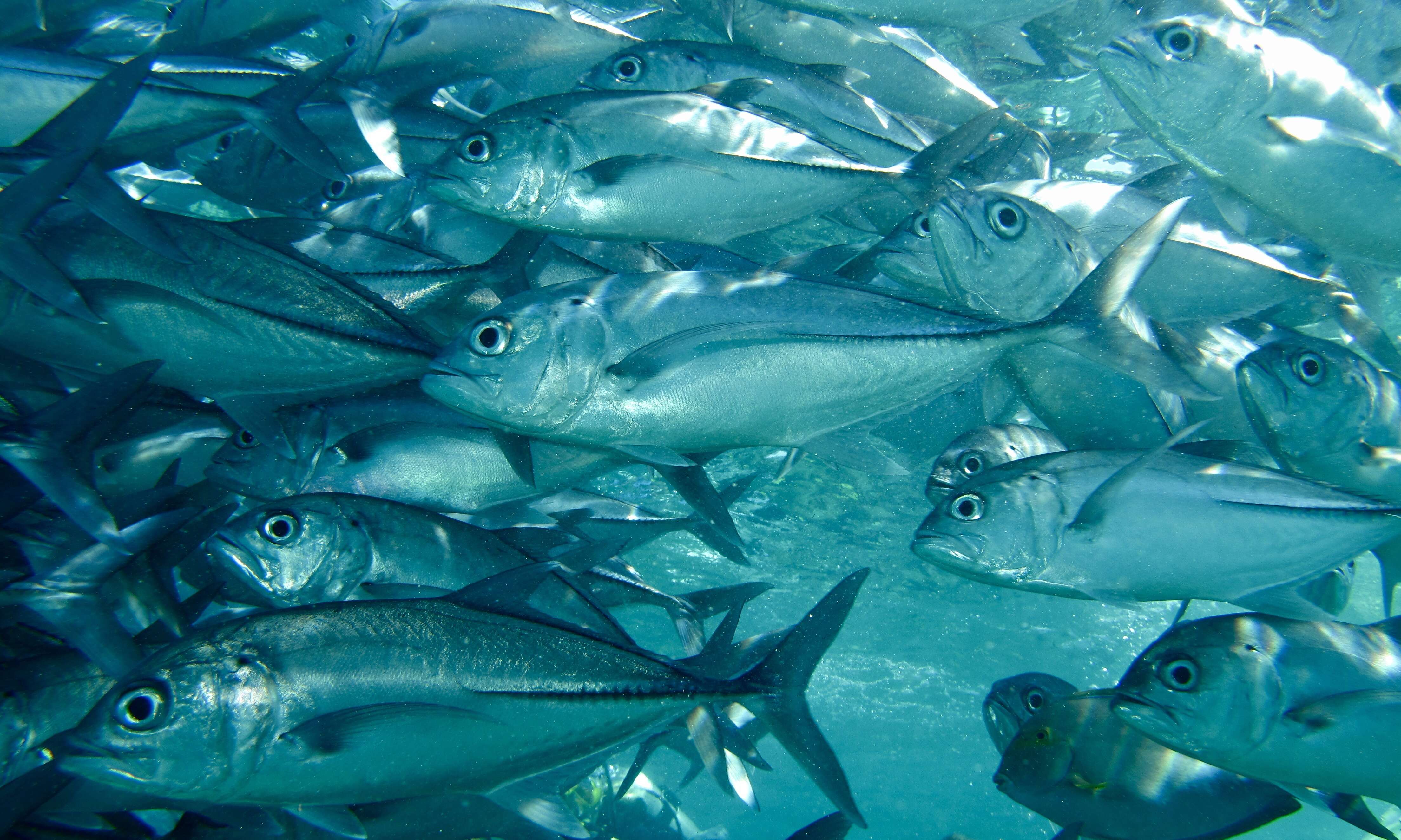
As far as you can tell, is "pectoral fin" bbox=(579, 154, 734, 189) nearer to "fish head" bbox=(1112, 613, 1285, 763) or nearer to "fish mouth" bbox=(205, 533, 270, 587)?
Result: "fish mouth" bbox=(205, 533, 270, 587)

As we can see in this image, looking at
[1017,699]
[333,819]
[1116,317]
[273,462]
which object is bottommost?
[1017,699]

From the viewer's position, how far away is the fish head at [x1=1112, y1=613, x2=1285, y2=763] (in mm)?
2363

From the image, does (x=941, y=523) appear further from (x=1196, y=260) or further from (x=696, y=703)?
(x=1196, y=260)

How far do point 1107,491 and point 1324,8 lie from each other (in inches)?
161

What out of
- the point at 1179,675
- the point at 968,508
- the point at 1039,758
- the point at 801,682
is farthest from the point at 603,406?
the point at 1039,758

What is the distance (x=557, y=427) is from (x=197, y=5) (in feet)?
12.9

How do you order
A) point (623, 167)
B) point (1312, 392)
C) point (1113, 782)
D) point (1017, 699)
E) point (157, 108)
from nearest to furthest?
point (623, 167) < point (1312, 392) < point (157, 108) < point (1113, 782) < point (1017, 699)

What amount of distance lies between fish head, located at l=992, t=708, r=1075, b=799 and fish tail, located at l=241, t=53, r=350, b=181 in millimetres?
3975

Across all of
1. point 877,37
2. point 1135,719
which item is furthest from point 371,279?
point 1135,719

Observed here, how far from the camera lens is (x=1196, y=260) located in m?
3.21

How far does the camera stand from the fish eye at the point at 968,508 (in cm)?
250

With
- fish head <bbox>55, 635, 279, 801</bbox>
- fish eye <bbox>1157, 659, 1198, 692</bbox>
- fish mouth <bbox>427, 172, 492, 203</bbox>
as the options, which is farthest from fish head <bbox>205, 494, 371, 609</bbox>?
Answer: fish eye <bbox>1157, 659, 1198, 692</bbox>

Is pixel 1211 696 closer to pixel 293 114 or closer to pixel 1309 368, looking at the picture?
pixel 1309 368

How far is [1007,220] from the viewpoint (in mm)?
2723
